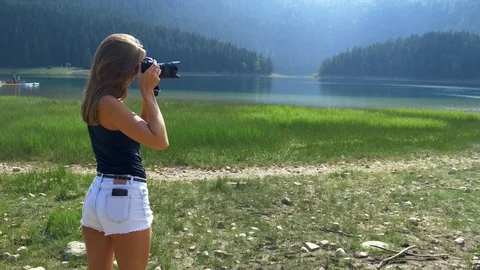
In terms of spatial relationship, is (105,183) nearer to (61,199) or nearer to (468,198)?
(61,199)

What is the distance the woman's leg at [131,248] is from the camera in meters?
3.32

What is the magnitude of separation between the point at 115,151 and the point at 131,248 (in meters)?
0.72

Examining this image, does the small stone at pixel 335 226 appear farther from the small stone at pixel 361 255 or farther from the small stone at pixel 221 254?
the small stone at pixel 221 254

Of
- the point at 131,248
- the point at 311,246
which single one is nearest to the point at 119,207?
the point at 131,248

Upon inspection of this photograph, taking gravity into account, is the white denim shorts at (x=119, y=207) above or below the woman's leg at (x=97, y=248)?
above

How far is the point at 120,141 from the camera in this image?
3303mm

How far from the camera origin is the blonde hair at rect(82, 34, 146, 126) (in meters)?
3.24

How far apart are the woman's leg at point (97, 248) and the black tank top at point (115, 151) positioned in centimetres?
52

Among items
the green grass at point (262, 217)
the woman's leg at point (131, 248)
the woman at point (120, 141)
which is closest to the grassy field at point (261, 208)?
the green grass at point (262, 217)

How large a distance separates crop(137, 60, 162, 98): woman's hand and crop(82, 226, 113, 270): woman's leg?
1.14 meters

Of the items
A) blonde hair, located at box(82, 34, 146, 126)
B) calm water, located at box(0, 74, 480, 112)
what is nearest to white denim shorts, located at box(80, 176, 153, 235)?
blonde hair, located at box(82, 34, 146, 126)

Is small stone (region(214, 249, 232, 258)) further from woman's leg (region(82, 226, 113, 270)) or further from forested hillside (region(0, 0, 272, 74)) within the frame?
forested hillside (region(0, 0, 272, 74))

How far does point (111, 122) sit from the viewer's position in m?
3.21

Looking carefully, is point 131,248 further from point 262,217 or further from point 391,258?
point 262,217
